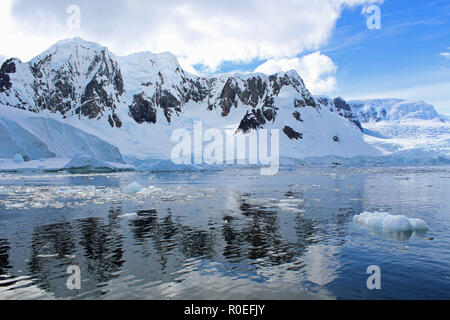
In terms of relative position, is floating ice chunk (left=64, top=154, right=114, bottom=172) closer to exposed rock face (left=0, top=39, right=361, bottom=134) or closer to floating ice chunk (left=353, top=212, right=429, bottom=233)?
floating ice chunk (left=353, top=212, right=429, bottom=233)

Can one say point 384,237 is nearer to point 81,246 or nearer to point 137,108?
point 81,246

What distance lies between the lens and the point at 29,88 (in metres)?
146

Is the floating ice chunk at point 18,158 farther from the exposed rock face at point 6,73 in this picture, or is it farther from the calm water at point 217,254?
the exposed rock face at point 6,73

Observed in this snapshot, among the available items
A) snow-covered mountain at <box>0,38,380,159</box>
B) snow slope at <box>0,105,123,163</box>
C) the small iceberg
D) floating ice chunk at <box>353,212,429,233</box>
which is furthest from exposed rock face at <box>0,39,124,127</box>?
the small iceberg

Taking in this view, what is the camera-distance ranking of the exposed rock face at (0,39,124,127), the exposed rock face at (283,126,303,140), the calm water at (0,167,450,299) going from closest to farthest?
the calm water at (0,167,450,299) → the exposed rock face at (0,39,124,127) → the exposed rock face at (283,126,303,140)

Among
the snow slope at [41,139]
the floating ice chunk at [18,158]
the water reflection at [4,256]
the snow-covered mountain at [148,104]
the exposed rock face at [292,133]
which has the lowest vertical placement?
the water reflection at [4,256]

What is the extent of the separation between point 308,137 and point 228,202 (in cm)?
14489

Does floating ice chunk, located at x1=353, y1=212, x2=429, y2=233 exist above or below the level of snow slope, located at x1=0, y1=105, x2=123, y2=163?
below

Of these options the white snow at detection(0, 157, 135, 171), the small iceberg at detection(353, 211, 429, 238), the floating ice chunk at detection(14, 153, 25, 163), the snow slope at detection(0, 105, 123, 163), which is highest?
the snow slope at detection(0, 105, 123, 163)

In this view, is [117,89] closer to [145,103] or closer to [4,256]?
[145,103]

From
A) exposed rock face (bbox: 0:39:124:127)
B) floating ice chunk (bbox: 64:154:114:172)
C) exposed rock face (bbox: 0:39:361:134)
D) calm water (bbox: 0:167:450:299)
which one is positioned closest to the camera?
calm water (bbox: 0:167:450:299)

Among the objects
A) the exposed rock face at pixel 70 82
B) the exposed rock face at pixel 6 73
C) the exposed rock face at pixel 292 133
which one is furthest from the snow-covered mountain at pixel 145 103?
the exposed rock face at pixel 292 133

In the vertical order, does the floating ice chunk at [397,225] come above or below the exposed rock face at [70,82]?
below

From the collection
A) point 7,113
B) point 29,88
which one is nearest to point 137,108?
point 29,88
